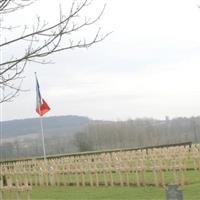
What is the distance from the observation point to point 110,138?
74.1 meters

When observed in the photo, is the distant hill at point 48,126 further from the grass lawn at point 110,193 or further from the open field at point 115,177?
the grass lawn at point 110,193

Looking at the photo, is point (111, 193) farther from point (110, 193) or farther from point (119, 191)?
point (119, 191)

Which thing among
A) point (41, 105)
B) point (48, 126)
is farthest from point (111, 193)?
point (48, 126)

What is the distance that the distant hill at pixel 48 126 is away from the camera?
74062 mm

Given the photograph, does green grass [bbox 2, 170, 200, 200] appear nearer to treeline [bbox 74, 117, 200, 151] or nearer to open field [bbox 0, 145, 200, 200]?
open field [bbox 0, 145, 200, 200]

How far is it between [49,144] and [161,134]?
516 inches

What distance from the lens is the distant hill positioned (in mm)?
74062

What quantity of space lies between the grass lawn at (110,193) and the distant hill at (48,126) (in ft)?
151

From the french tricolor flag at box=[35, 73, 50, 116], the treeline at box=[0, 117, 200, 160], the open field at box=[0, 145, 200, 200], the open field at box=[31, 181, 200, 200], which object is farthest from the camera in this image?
the treeline at box=[0, 117, 200, 160]

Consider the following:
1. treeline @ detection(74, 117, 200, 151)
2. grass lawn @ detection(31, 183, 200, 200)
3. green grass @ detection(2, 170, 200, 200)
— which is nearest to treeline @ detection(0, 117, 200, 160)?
treeline @ detection(74, 117, 200, 151)

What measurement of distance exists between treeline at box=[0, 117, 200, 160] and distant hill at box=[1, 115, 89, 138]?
1443 millimetres

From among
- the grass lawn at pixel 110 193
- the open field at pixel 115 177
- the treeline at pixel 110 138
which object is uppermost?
the treeline at pixel 110 138

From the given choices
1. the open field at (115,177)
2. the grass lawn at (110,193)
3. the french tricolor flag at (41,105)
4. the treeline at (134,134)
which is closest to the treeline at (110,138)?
the treeline at (134,134)

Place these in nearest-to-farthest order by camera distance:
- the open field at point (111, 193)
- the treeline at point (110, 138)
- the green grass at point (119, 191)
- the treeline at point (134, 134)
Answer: the open field at point (111, 193)
the green grass at point (119, 191)
the treeline at point (134, 134)
the treeline at point (110, 138)
